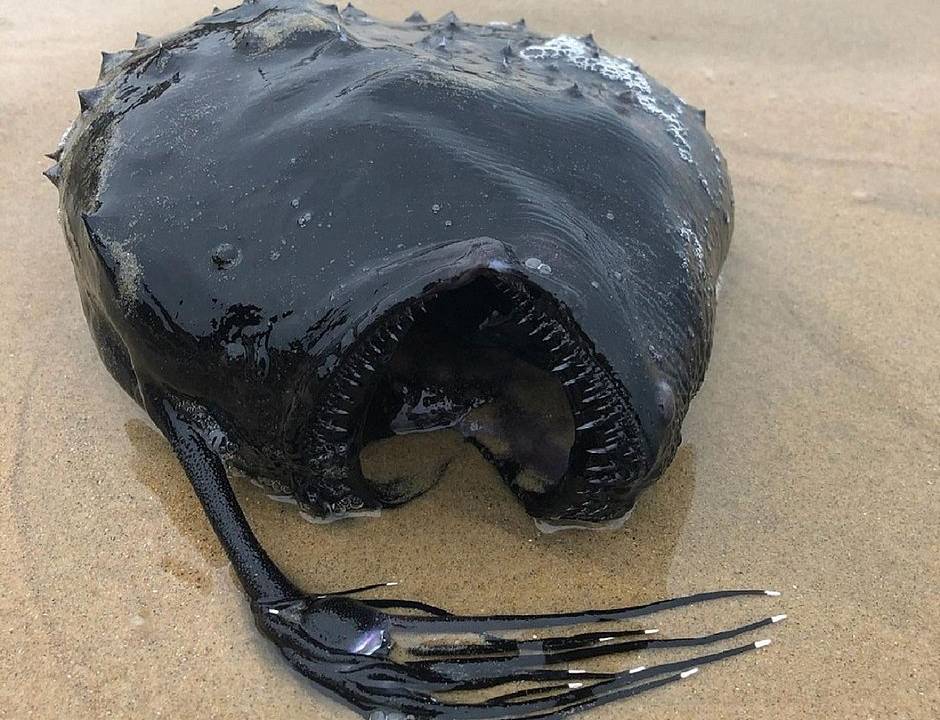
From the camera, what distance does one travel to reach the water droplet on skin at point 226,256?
2363 mm

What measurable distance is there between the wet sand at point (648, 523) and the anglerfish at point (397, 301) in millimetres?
118

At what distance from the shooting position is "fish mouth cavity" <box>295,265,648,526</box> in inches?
84.0

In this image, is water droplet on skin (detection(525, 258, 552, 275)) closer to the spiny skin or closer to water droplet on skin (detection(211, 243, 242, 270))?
the spiny skin

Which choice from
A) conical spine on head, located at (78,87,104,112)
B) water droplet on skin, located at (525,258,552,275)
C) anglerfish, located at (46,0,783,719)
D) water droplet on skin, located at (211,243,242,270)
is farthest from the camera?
conical spine on head, located at (78,87,104,112)

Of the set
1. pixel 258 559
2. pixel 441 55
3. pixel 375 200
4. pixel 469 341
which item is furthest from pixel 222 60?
pixel 258 559

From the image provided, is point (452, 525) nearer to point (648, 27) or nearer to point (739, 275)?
point (739, 275)

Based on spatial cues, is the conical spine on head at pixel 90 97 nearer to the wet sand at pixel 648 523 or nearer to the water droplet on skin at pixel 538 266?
the wet sand at pixel 648 523

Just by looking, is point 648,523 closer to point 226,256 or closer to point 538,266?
point 538,266

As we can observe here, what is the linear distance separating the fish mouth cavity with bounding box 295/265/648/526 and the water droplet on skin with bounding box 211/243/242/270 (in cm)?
46

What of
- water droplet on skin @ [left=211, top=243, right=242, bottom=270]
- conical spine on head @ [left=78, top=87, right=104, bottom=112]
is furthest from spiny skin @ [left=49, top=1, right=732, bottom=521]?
conical spine on head @ [left=78, top=87, right=104, bottom=112]

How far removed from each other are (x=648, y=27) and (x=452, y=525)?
4.65m

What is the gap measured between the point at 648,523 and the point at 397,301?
1.28 meters

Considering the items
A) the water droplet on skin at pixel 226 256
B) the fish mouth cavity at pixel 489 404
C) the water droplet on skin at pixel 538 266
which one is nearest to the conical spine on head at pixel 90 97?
the water droplet on skin at pixel 226 256

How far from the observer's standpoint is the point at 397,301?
2.06 meters
